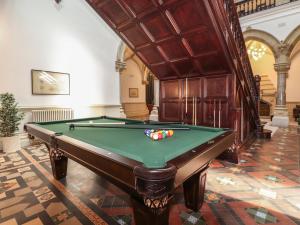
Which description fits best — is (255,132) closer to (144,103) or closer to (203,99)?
(203,99)

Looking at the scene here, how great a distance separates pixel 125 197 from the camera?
1938 mm

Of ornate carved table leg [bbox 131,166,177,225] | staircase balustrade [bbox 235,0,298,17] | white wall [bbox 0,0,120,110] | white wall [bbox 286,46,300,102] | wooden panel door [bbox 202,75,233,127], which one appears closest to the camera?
ornate carved table leg [bbox 131,166,177,225]

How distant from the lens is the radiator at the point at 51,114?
431cm

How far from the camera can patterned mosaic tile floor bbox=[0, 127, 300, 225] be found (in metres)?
1.59

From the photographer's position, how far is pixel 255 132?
5020mm

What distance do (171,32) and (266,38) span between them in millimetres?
5663

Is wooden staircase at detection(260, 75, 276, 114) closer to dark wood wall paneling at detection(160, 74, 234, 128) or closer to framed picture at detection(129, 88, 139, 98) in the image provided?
framed picture at detection(129, 88, 139, 98)

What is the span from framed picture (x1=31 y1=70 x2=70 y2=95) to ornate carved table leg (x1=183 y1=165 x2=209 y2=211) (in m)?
4.33

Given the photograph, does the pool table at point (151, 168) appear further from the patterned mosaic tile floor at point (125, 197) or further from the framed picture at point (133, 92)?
the framed picture at point (133, 92)

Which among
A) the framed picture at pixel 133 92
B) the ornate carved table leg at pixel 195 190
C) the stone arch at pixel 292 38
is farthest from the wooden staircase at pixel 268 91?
the ornate carved table leg at pixel 195 190

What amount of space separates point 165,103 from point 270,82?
348 inches

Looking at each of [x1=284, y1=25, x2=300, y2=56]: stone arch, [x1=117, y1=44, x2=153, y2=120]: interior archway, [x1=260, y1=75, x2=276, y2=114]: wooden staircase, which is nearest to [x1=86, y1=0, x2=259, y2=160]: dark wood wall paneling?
[x1=284, y1=25, x2=300, y2=56]: stone arch

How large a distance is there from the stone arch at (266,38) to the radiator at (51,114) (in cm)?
729

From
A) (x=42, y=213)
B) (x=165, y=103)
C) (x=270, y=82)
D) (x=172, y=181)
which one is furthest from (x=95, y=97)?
(x=270, y=82)
